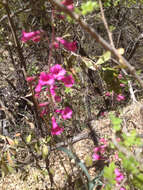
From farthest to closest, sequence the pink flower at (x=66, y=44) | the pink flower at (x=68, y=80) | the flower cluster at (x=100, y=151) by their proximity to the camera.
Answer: the flower cluster at (x=100, y=151) → the pink flower at (x=68, y=80) → the pink flower at (x=66, y=44)

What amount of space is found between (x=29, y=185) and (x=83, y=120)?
0.97 m

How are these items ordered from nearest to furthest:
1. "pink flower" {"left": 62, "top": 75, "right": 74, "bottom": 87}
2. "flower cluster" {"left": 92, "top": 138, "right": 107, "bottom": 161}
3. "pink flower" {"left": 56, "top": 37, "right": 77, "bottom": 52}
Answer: "pink flower" {"left": 56, "top": 37, "right": 77, "bottom": 52} → "pink flower" {"left": 62, "top": 75, "right": 74, "bottom": 87} → "flower cluster" {"left": 92, "top": 138, "right": 107, "bottom": 161}

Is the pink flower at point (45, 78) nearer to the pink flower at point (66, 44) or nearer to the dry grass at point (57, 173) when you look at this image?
the pink flower at point (66, 44)

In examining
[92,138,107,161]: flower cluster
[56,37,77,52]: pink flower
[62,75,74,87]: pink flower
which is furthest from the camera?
[92,138,107,161]: flower cluster

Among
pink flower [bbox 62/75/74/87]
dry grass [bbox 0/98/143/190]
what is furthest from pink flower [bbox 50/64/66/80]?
dry grass [bbox 0/98/143/190]

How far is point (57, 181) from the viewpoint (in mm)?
1837

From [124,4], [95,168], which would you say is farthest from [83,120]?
[124,4]

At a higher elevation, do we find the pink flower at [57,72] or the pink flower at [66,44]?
the pink flower at [66,44]

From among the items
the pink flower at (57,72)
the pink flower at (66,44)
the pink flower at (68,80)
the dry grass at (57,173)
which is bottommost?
the dry grass at (57,173)

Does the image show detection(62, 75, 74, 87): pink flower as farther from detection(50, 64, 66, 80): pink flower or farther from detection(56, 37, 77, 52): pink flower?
detection(56, 37, 77, 52): pink flower

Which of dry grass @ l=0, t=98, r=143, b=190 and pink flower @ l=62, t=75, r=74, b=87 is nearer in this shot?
pink flower @ l=62, t=75, r=74, b=87

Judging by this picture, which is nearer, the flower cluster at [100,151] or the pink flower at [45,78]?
the pink flower at [45,78]

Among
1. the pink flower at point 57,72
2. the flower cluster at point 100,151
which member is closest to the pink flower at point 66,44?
the pink flower at point 57,72

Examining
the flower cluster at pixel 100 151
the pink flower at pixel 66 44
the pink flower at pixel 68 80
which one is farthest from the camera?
the flower cluster at pixel 100 151
